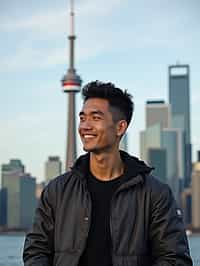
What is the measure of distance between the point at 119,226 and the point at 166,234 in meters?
0.28

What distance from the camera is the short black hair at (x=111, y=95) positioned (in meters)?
4.60

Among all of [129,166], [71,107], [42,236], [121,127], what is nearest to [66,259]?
[42,236]

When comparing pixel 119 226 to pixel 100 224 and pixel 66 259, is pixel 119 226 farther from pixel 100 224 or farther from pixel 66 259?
pixel 66 259

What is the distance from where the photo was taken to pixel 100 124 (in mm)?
4500

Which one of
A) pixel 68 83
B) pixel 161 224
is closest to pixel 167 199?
pixel 161 224

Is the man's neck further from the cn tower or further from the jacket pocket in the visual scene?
the cn tower

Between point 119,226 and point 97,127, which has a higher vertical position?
point 97,127

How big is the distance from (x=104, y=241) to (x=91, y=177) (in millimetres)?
426

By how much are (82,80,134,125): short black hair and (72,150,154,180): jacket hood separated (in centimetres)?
26

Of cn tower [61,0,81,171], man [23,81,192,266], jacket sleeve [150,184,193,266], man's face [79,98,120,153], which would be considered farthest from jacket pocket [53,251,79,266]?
cn tower [61,0,81,171]

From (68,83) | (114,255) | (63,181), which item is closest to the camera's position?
(114,255)

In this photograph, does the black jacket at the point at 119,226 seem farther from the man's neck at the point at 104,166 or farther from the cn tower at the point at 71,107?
the cn tower at the point at 71,107

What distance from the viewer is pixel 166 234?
14.4ft

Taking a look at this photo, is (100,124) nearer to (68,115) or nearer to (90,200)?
(90,200)
